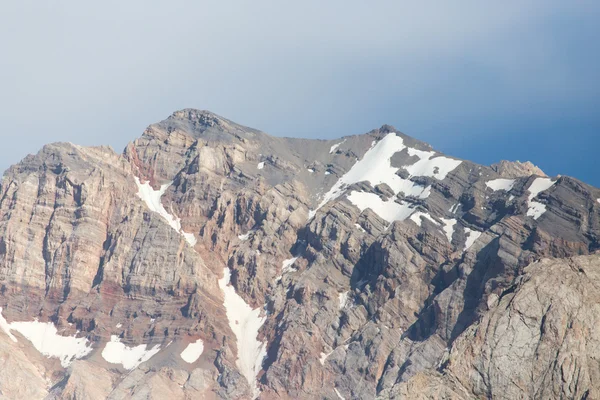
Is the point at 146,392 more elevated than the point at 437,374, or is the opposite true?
the point at 437,374

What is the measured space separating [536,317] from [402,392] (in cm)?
1453

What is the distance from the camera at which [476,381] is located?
8006cm

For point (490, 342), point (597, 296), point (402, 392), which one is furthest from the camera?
point (597, 296)

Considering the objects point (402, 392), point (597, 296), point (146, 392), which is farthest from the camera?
point (146, 392)

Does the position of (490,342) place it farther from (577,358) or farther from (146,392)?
(146,392)

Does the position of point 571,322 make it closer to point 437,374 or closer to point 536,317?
point 536,317

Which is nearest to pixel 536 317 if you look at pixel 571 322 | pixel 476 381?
pixel 571 322

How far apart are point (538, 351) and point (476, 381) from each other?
19.5 ft

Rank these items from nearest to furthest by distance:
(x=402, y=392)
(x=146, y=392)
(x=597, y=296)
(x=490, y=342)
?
(x=402, y=392)
(x=490, y=342)
(x=597, y=296)
(x=146, y=392)

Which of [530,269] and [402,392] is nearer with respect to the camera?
[402,392]

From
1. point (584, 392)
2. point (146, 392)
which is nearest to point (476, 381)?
point (584, 392)

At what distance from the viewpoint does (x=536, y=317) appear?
84.4 m

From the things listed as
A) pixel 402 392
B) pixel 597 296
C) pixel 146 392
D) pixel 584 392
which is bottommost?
pixel 146 392

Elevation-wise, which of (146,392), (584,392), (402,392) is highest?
(584,392)
